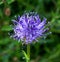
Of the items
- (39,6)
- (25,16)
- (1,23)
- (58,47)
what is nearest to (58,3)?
(39,6)

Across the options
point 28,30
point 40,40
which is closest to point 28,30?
point 28,30

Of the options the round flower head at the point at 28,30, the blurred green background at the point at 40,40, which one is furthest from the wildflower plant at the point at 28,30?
the blurred green background at the point at 40,40

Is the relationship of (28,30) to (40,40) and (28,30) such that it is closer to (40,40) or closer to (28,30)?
(28,30)

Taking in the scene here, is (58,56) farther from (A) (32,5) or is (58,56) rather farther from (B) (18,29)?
(B) (18,29)

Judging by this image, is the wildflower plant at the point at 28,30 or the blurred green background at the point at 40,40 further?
the blurred green background at the point at 40,40

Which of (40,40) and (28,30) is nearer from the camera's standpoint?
(28,30)

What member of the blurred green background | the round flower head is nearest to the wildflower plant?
the round flower head

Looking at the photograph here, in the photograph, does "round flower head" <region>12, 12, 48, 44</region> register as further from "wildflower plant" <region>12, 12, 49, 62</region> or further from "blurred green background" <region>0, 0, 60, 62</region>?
"blurred green background" <region>0, 0, 60, 62</region>

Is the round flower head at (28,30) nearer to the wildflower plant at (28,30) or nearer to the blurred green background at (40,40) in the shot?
the wildflower plant at (28,30)
